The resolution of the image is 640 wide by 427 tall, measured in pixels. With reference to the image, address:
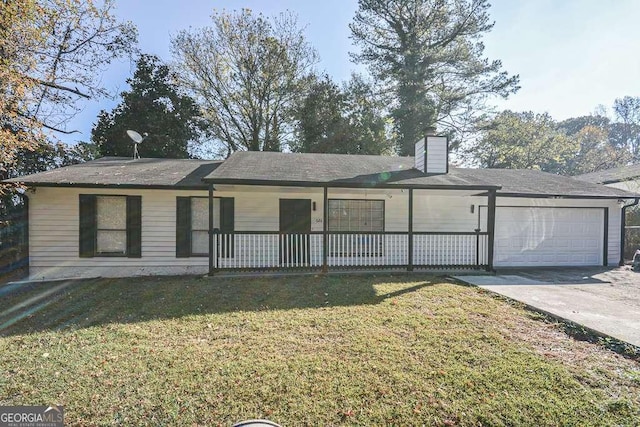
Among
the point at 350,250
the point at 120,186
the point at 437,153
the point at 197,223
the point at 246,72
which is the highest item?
the point at 246,72

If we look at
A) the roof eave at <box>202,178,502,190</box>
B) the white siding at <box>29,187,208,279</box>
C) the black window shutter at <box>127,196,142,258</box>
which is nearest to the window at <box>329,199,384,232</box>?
the roof eave at <box>202,178,502,190</box>

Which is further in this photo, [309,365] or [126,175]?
[126,175]

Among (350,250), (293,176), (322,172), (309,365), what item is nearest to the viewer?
(309,365)

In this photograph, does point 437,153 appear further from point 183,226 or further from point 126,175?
point 126,175

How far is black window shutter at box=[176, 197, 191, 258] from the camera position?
8.45m

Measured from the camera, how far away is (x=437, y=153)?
360 inches

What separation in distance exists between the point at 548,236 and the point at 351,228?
6477 mm

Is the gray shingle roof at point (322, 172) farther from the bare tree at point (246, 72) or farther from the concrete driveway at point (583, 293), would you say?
the bare tree at point (246, 72)

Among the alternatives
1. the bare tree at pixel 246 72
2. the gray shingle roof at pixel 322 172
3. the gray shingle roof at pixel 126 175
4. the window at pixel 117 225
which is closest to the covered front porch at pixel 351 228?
the gray shingle roof at pixel 322 172

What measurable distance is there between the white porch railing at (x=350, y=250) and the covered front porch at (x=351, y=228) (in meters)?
0.03

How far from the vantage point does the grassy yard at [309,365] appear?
8.63 feet

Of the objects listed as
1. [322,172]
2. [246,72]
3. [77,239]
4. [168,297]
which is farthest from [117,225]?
[246,72]

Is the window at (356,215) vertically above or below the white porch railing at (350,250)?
above

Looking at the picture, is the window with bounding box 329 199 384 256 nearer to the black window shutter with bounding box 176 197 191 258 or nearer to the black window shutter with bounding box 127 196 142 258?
the black window shutter with bounding box 176 197 191 258
